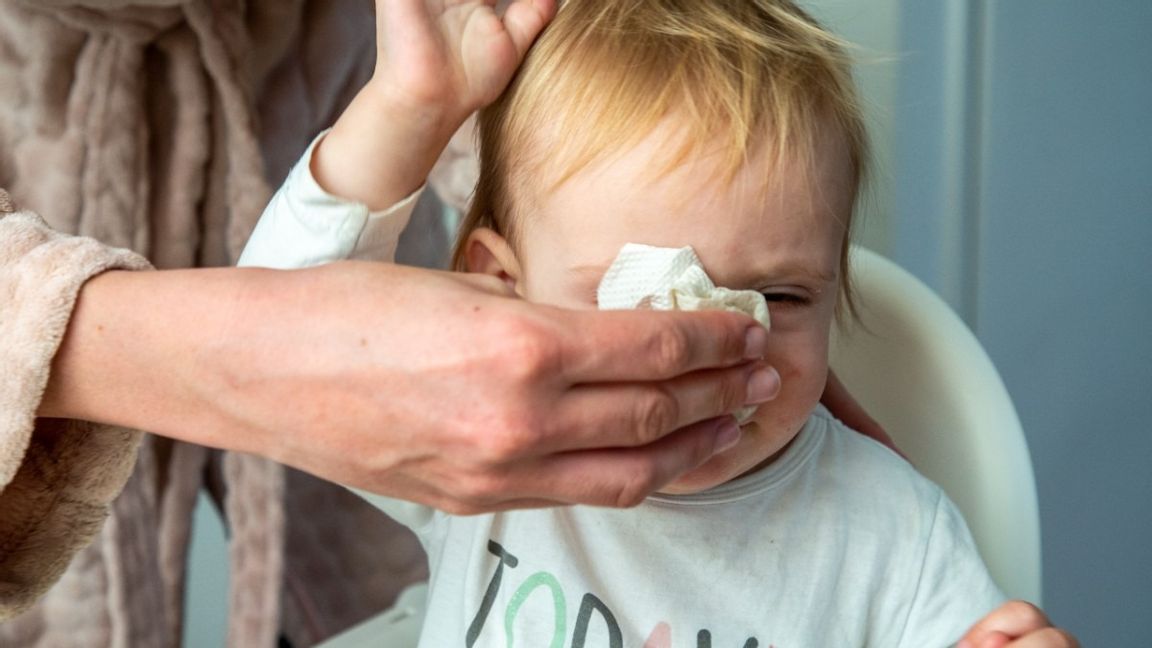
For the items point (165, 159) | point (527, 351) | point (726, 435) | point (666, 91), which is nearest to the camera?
point (527, 351)

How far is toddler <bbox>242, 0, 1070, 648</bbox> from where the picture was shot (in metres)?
0.69

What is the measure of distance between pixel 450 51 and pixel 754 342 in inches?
13.1

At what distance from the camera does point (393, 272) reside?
537mm

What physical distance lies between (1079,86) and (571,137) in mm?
918

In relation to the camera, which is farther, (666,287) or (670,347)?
(666,287)

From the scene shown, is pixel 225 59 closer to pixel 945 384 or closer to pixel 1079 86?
pixel 945 384

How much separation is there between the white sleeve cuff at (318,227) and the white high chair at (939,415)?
29 centimetres

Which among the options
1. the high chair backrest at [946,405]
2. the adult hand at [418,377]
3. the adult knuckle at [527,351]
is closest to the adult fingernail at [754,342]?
the adult hand at [418,377]

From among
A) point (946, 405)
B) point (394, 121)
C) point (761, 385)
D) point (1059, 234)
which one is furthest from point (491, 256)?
point (1059, 234)

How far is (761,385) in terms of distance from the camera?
0.60m

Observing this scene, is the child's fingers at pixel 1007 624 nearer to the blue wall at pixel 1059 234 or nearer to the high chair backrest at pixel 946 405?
the high chair backrest at pixel 946 405

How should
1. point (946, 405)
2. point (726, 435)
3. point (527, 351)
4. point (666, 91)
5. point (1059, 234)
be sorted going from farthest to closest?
point (1059, 234) → point (946, 405) → point (666, 91) → point (726, 435) → point (527, 351)

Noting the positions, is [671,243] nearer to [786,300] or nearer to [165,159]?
[786,300]

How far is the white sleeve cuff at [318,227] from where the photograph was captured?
786 millimetres
